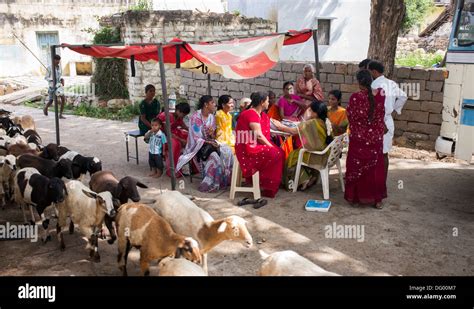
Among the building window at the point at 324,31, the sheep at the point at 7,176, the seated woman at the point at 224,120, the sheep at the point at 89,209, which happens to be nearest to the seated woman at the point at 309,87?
the seated woman at the point at 224,120

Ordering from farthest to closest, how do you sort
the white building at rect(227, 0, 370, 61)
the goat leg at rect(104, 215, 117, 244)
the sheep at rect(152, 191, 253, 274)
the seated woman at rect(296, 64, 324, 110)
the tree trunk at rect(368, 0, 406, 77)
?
the white building at rect(227, 0, 370, 61) < the tree trunk at rect(368, 0, 406, 77) < the seated woman at rect(296, 64, 324, 110) < the goat leg at rect(104, 215, 117, 244) < the sheep at rect(152, 191, 253, 274)

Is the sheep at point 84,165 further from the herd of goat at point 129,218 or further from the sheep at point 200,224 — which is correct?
the sheep at point 200,224

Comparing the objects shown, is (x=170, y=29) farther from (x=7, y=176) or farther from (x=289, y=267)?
(x=289, y=267)

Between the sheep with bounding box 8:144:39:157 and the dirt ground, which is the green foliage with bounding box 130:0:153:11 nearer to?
the dirt ground

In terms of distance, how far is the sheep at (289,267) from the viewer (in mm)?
3309

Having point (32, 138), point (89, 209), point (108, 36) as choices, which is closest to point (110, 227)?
point (89, 209)

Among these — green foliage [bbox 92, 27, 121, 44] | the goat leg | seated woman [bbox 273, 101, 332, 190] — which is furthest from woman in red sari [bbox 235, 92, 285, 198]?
green foliage [bbox 92, 27, 121, 44]

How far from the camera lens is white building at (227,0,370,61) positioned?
18281 mm

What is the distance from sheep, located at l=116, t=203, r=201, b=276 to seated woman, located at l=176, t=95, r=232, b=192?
8.97 feet

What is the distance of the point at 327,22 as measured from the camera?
61.3 ft
